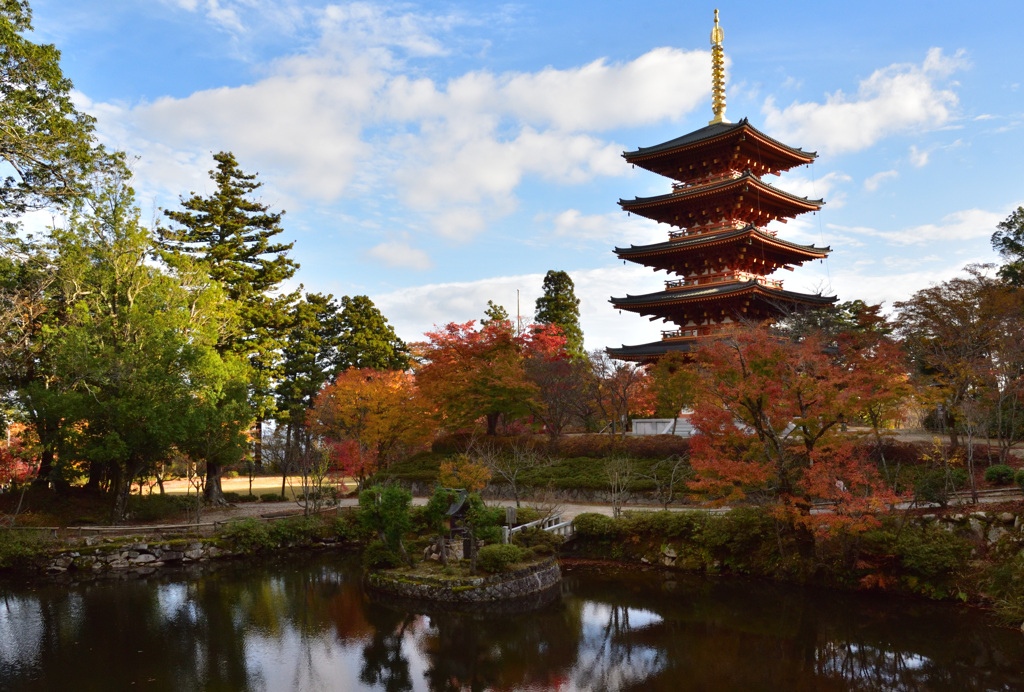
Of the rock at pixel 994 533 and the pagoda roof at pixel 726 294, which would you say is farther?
the pagoda roof at pixel 726 294

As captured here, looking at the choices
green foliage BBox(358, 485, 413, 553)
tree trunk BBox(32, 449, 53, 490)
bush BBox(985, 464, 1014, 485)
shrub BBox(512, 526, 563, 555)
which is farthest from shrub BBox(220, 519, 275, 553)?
bush BBox(985, 464, 1014, 485)

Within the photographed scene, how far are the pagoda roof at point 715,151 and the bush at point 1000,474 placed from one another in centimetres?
1623

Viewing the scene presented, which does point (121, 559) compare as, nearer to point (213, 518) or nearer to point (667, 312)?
point (213, 518)

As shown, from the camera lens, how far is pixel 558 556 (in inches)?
729

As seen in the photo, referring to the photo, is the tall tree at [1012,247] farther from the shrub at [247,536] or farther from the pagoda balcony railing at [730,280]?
the shrub at [247,536]

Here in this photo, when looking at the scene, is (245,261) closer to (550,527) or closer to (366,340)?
(366,340)

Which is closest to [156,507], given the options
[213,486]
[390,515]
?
[213,486]

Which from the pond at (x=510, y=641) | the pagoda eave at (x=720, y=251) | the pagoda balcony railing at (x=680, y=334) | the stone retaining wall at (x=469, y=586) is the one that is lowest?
the pond at (x=510, y=641)

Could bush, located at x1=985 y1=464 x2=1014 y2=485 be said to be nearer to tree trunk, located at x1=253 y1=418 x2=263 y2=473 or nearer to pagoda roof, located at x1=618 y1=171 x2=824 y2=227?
pagoda roof, located at x1=618 y1=171 x2=824 y2=227

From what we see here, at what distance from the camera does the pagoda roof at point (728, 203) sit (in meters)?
28.1

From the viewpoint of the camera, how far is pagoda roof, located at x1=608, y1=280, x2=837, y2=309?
Answer: 86.4 ft

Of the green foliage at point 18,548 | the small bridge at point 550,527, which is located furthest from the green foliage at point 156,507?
the small bridge at point 550,527

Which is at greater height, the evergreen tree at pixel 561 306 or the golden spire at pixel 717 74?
the golden spire at pixel 717 74

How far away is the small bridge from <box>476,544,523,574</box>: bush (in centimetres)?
157
